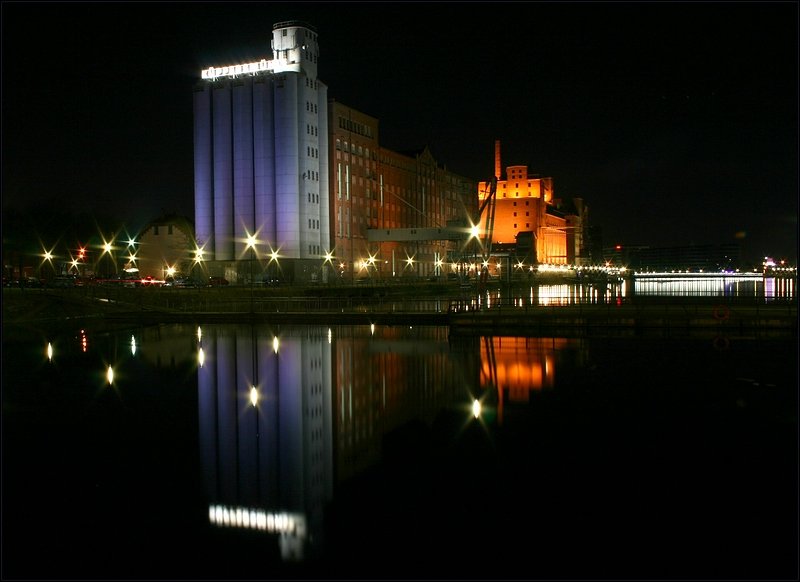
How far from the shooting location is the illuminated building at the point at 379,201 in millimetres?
109562

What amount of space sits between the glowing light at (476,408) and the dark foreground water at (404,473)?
184 mm

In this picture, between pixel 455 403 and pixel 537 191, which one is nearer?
pixel 455 403

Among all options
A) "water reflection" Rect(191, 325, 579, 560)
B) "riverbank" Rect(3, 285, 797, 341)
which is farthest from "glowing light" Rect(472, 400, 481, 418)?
"riverbank" Rect(3, 285, 797, 341)

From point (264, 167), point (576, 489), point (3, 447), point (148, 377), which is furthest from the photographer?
point (264, 167)

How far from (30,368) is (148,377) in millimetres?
5426

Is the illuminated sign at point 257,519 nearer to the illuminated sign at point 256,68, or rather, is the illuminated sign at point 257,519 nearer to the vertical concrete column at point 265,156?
the vertical concrete column at point 265,156

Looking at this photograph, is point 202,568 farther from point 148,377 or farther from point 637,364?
point 637,364

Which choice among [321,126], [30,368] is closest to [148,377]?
[30,368]

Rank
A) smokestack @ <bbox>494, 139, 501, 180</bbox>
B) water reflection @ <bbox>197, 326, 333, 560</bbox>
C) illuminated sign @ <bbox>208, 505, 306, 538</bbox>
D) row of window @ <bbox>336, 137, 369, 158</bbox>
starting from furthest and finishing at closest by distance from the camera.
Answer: smokestack @ <bbox>494, 139, 501, 180</bbox> → row of window @ <bbox>336, 137, 369, 158</bbox> → water reflection @ <bbox>197, 326, 333, 560</bbox> → illuminated sign @ <bbox>208, 505, 306, 538</bbox>

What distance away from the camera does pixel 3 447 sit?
1337cm

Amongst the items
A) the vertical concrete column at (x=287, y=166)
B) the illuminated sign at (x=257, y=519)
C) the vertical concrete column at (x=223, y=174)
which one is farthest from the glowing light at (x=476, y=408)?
the vertical concrete column at (x=223, y=174)

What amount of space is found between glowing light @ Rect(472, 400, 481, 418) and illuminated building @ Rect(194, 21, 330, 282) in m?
75.7

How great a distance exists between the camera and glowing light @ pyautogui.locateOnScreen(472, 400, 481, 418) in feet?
51.8

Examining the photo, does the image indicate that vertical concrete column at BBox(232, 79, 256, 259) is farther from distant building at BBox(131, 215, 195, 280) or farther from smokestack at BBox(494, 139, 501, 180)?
smokestack at BBox(494, 139, 501, 180)
